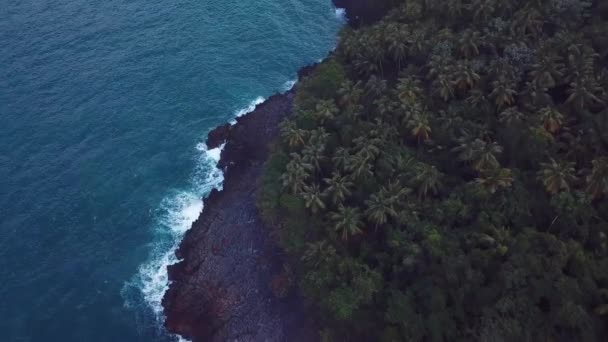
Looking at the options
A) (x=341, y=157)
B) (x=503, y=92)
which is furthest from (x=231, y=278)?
(x=503, y=92)

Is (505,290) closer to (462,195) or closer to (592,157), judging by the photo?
(462,195)

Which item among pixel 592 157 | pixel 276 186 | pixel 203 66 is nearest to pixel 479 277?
pixel 592 157

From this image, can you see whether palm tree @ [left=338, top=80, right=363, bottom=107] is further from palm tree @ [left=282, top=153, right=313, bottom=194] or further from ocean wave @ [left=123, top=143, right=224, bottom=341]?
ocean wave @ [left=123, top=143, right=224, bottom=341]

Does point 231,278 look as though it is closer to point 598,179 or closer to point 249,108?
point 249,108

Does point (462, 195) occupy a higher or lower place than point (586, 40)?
lower

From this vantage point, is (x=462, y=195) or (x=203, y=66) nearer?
(x=462, y=195)
